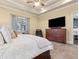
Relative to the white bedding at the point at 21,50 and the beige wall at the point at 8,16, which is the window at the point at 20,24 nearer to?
the beige wall at the point at 8,16

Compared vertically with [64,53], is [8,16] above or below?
above

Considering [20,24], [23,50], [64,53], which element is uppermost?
[20,24]

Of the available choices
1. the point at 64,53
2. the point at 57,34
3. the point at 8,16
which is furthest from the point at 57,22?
the point at 8,16

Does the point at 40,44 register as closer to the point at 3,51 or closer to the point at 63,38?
the point at 3,51

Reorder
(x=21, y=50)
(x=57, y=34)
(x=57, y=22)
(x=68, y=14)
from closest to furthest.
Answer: (x=21, y=50) < (x=68, y=14) < (x=57, y=34) < (x=57, y=22)

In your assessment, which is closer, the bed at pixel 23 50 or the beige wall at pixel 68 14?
the bed at pixel 23 50

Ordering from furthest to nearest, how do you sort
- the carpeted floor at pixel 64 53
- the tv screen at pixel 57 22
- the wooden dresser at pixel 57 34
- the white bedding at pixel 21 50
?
the tv screen at pixel 57 22 → the wooden dresser at pixel 57 34 → the carpeted floor at pixel 64 53 → the white bedding at pixel 21 50

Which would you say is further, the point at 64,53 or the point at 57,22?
the point at 57,22

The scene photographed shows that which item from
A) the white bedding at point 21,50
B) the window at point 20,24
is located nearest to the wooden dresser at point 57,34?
the window at point 20,24

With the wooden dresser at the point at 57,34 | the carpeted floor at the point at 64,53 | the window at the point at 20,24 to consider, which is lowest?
the carpeted floor at the point at 64,53

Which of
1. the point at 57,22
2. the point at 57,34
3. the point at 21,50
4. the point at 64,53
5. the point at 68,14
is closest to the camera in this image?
the point at 21,50

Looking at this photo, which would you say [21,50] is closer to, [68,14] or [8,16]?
[8,16]

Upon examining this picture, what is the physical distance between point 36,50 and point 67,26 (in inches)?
151

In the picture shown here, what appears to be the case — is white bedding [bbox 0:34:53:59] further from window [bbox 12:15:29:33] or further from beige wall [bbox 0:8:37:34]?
window [bbox 12:15:29:33]
